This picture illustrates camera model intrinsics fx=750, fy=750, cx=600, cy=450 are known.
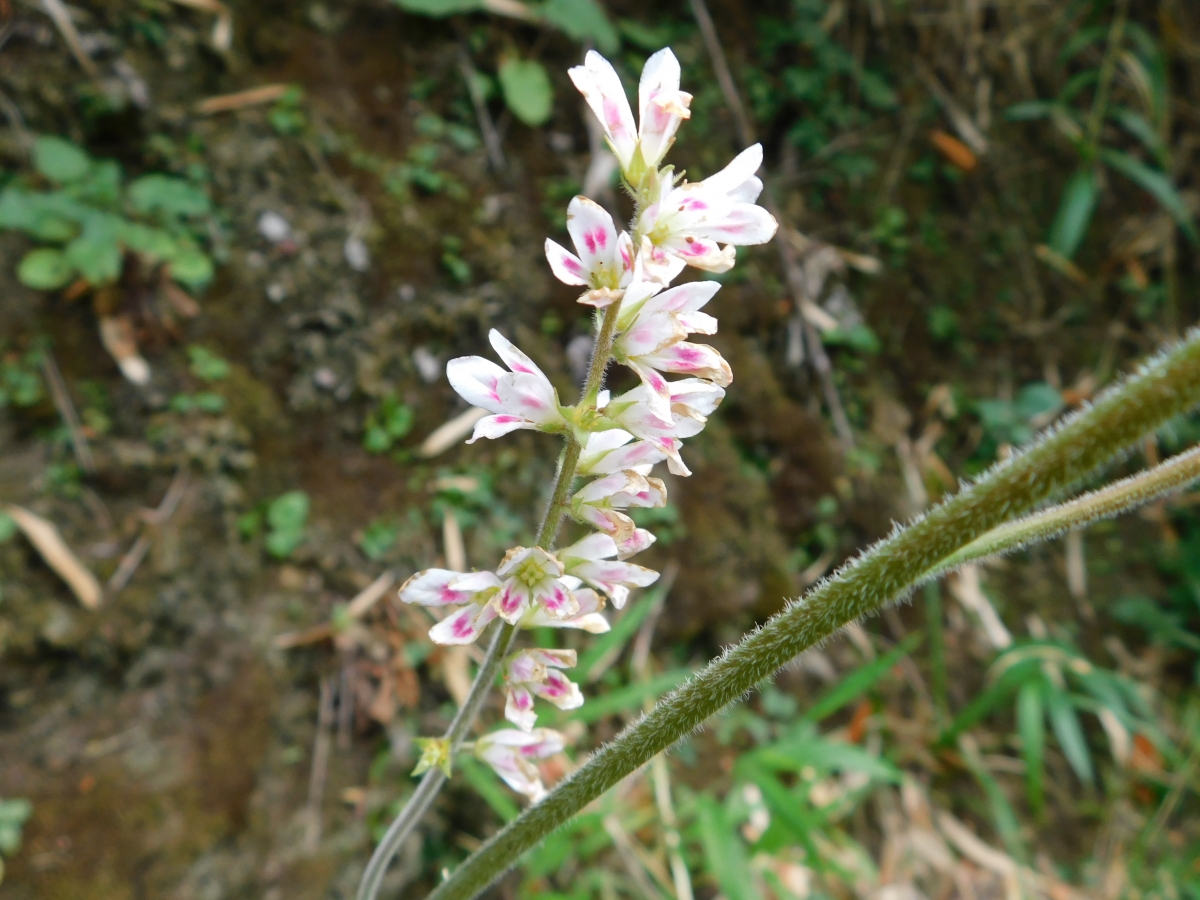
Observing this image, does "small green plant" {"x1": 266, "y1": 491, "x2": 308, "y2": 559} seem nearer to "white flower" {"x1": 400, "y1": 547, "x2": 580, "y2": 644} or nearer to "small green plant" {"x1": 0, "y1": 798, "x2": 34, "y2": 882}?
"small green plant" {"x1": 0, "y1": 798, "x2": 34, "y2": 882}

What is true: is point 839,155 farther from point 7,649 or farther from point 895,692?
point 7,649

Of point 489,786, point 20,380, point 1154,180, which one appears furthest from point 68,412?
point 1154,180

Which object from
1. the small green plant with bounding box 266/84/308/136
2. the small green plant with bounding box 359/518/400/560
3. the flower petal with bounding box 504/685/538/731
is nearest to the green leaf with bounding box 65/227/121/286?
the small green plant with bounding box 266/84/308/136

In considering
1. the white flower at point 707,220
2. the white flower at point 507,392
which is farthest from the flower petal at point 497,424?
the white flower at point 707,220

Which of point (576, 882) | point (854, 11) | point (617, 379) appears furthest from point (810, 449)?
point (854, 11)

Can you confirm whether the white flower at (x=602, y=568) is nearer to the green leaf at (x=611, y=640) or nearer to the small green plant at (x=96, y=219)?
the green leaf at (x=611, y=640)

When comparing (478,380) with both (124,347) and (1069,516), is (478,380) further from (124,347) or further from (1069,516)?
(124,347)
